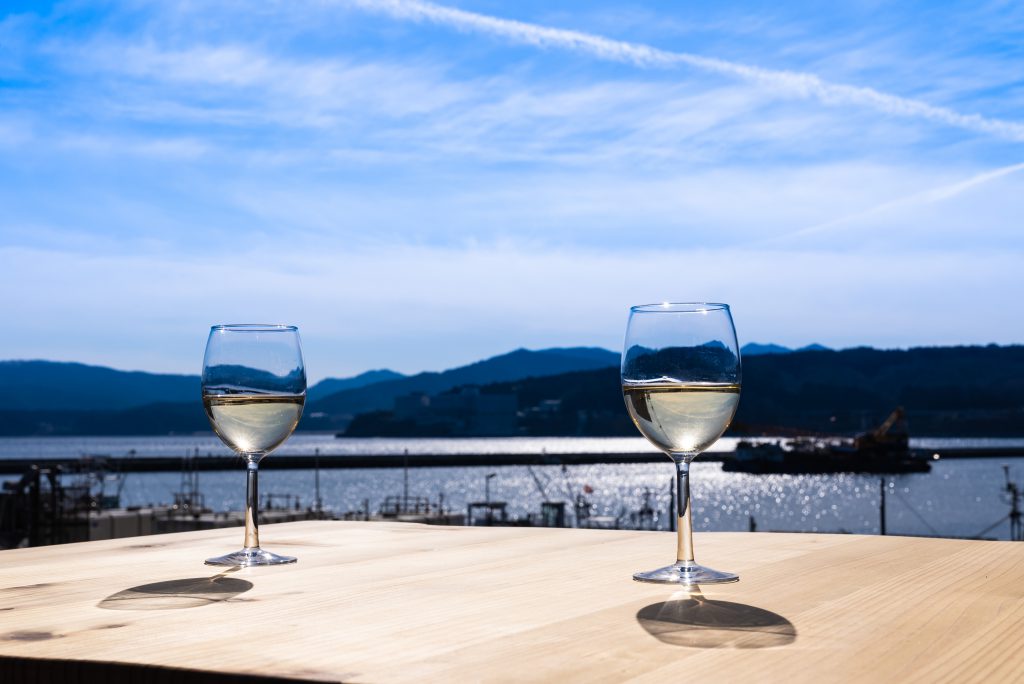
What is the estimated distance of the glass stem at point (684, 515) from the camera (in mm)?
1007

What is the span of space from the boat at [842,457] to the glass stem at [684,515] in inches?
3974

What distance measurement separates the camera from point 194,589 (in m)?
1.00

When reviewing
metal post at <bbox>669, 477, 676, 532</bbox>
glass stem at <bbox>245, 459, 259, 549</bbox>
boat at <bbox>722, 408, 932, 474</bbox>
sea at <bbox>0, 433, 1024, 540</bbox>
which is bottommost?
sea at <bbox>0, 433, 1024, 540</bbox>

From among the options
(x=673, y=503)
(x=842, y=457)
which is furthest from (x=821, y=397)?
(x=673, y=503)

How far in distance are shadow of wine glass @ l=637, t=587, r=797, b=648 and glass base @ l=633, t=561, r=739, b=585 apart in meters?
0.10

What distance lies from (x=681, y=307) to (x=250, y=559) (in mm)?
572

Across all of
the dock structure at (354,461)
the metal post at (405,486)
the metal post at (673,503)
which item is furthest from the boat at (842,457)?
the metal post at (673,503)

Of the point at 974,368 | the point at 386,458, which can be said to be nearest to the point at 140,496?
the point at 386,458

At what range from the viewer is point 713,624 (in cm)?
76

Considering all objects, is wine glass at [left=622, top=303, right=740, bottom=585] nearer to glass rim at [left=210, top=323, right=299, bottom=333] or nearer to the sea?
glass rim at [left=210, top=323, right=299, bottom=333]

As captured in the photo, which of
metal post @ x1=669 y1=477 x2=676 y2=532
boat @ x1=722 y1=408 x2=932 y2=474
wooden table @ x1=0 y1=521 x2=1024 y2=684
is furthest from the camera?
boat @ x1=722 y1=408 x2=932 y2=474

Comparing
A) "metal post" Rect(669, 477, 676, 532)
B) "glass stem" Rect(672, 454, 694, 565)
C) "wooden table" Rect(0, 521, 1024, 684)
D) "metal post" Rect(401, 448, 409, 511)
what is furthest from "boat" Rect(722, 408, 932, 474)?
"glass stem" Rect(672, 454, 694, 565)

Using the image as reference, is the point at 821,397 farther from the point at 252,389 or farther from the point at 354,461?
the point at 252,389

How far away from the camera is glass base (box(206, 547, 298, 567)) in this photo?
1.20m
